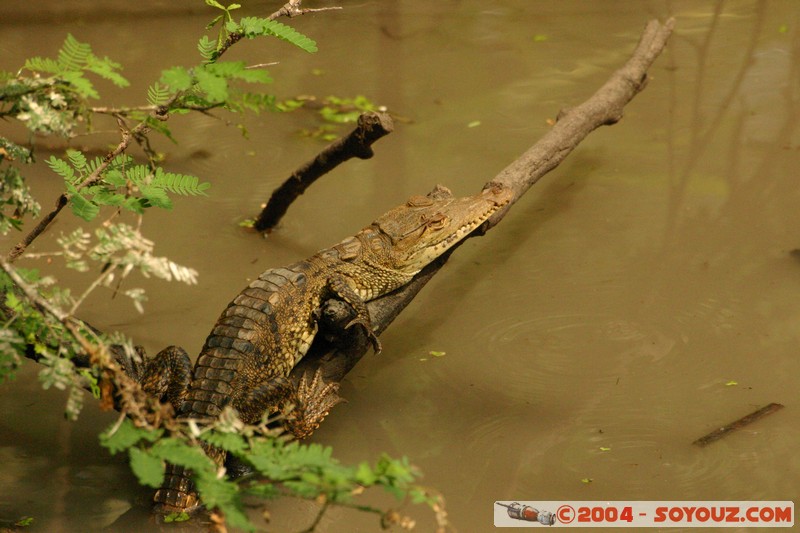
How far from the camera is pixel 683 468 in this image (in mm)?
4168

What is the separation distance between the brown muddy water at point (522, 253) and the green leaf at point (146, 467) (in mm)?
1429

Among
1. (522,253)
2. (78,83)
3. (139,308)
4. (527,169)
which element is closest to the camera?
(139,308)

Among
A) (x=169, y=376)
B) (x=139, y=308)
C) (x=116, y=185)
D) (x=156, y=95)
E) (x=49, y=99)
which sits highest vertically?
(x=49, y=99)

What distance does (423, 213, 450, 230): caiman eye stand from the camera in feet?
16.3

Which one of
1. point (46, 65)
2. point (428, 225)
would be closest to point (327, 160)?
point (428, 225)

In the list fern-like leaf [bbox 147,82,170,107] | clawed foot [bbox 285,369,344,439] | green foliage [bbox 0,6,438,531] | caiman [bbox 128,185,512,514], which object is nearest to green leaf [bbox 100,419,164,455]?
green foliage [bbox 0,6,438,531]

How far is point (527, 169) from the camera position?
542 centimetres

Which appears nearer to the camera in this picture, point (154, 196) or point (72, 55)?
point (72, 55)

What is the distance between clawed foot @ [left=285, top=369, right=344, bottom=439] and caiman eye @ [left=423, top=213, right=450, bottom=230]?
1080 mm

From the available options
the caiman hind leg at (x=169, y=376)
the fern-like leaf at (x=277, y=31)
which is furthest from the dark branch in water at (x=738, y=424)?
A: the fern-like leaf at (x=277, y=31)

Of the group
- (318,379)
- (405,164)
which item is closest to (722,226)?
(405,164)

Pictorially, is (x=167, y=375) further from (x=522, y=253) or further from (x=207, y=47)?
(x=522, y=253)

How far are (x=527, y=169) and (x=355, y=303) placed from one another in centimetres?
152

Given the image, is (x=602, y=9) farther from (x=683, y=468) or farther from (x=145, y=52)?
(x=683, y=468)
